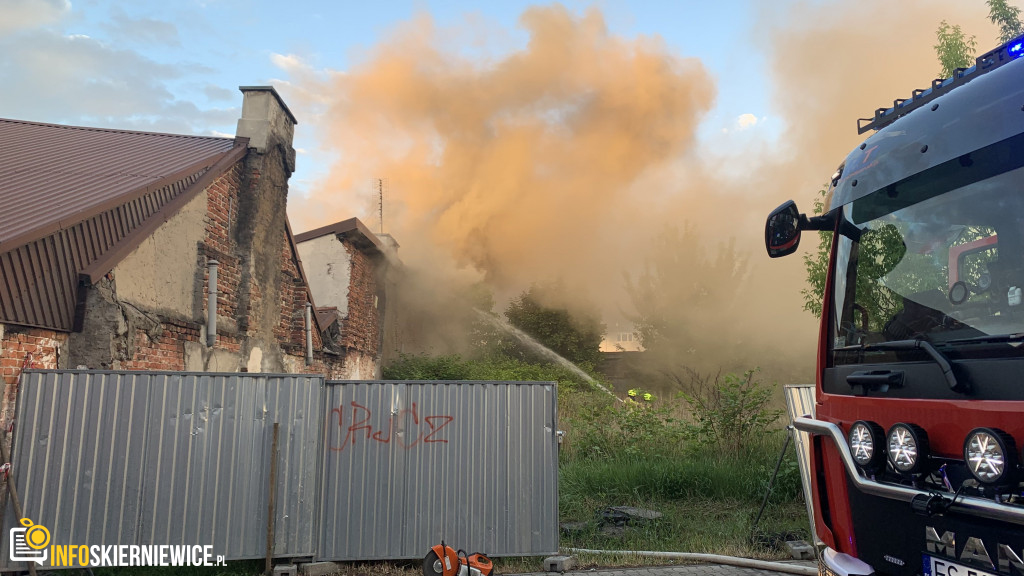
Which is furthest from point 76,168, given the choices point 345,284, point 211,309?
point 345,284

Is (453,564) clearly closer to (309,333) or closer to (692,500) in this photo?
(692,500)

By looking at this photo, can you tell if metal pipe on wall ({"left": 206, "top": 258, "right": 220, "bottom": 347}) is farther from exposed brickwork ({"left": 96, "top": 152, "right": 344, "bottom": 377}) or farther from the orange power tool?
the orange power tool

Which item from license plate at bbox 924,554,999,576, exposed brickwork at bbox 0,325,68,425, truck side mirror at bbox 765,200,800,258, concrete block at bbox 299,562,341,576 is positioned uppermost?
truck side mirror at bbox 765,200,800,258

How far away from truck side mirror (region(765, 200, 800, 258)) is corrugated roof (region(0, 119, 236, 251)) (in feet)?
20.2

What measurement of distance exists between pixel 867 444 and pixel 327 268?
1595cm

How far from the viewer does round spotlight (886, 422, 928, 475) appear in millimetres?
2473

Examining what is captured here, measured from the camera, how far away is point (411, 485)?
5797 mm

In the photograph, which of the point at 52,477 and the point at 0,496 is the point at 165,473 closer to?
the point at 52,477

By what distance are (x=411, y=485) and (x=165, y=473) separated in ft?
6.67

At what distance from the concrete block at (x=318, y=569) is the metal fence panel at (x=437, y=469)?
77 millimetres

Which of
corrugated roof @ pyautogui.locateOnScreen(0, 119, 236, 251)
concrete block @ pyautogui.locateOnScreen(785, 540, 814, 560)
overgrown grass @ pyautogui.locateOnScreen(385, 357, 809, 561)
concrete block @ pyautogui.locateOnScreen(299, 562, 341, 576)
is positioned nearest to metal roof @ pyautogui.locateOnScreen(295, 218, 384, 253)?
corrugated roof @ pyautogui.locateOnScreen(0, 119, 236, 251)

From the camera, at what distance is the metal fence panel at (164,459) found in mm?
5191

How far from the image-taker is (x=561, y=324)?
87.4 feet

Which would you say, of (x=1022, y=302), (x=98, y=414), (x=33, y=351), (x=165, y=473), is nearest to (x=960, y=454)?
(x=1022, y=302)
